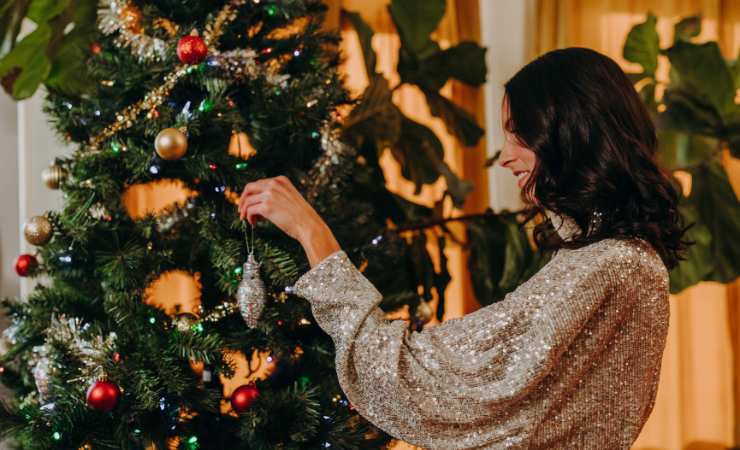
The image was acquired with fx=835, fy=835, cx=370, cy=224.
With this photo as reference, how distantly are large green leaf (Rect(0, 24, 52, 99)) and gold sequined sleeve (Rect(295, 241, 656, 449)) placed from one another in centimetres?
71

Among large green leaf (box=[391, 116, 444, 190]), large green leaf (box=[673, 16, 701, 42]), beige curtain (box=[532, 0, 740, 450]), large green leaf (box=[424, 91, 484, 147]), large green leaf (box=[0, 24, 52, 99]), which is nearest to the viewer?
large green leaf (box=[0, 24, 52, 99])

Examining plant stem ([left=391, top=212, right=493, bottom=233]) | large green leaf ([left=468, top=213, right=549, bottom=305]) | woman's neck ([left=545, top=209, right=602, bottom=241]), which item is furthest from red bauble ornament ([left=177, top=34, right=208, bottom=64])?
large green leaf ([left=468, top=213, right=549, bottom=305])

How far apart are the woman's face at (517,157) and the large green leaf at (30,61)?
847mm

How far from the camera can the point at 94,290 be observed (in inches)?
58.7

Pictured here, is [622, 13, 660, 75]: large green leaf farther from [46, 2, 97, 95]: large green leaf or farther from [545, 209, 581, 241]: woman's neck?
[46, 2, 97, 95]: large green leaf

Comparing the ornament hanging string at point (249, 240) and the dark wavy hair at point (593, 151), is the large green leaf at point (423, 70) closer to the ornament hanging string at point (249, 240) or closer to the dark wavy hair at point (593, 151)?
the ornament hanging string at point (249, 240)

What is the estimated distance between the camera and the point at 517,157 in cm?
114

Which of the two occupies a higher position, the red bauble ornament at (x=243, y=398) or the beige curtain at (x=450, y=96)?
the beige curtain at (x=450, y=96)

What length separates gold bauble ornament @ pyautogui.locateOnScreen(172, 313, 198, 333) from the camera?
1.33m

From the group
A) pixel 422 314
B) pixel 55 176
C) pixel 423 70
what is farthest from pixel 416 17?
pixel 55 176

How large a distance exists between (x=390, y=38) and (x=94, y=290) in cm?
136

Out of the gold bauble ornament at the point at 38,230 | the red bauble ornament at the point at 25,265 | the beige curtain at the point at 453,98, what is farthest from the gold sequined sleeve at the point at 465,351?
the beige curtain at the point at 453,98

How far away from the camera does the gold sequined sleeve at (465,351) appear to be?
1.03 m

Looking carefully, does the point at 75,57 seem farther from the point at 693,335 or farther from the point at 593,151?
the point at 693,335
